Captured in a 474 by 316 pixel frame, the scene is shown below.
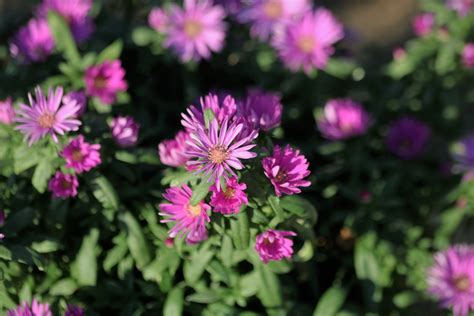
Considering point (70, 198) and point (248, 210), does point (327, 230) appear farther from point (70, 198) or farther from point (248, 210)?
point (70, 198)

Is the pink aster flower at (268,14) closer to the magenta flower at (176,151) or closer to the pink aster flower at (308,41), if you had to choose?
the pink aster flower at (308,41)

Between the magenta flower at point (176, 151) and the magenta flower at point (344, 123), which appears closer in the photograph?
the magenta flower at point (176, 151)

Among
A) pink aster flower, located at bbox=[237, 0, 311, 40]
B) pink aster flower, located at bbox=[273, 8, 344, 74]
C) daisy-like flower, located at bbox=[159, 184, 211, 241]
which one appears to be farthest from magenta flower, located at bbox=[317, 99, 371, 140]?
daisy-like flower, located at bbox=[159, 184, 211, 241]

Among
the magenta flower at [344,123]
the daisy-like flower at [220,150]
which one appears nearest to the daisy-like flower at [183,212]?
the daisy-like flower at [220,150]

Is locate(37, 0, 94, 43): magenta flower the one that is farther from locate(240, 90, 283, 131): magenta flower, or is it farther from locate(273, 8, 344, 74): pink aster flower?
locate(240, 90, 283, 131): magenta flower

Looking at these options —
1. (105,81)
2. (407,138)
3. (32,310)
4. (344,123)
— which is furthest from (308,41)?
(32,310)

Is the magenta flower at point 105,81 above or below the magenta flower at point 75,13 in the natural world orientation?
below

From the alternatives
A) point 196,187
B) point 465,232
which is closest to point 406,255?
point 465,232
